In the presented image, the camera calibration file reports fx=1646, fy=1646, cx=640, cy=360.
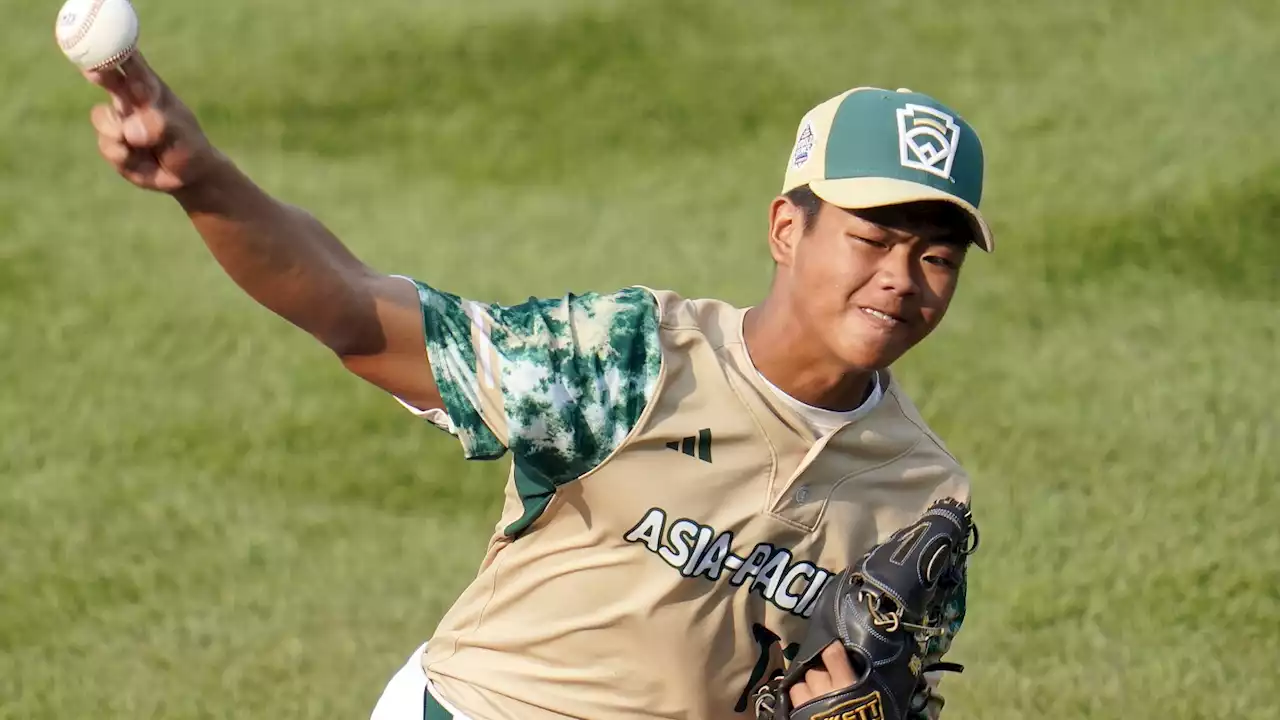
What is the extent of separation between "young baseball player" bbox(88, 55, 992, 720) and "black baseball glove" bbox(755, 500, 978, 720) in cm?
3

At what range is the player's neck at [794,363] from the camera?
10.3 ft

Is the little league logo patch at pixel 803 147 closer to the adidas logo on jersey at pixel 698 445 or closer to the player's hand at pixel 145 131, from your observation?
the adidas logo on jersey at pixel 698 445

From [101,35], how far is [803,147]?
142 cm

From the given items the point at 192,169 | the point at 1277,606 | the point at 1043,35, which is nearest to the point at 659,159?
the point at 1043,35

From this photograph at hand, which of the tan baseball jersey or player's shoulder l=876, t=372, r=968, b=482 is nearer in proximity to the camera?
the tan baseball jersey

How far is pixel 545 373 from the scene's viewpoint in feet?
9.41

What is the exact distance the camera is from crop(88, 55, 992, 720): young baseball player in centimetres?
289

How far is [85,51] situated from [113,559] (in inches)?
175

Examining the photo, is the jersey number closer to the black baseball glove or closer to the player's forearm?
the black baseball glove

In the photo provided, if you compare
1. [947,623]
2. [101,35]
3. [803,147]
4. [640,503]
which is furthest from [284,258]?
[947,623]

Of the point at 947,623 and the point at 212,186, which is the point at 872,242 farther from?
the point at 212,186

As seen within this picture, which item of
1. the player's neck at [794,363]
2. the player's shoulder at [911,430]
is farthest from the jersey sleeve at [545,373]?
the player's shoulder at [911,430]

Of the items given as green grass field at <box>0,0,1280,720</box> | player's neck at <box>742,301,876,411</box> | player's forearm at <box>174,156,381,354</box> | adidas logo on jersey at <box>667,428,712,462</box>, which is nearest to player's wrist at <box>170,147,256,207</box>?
player's forearm at <box>174,156,381,354</box>

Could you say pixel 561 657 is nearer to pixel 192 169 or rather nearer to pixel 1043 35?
pixel 192 169
